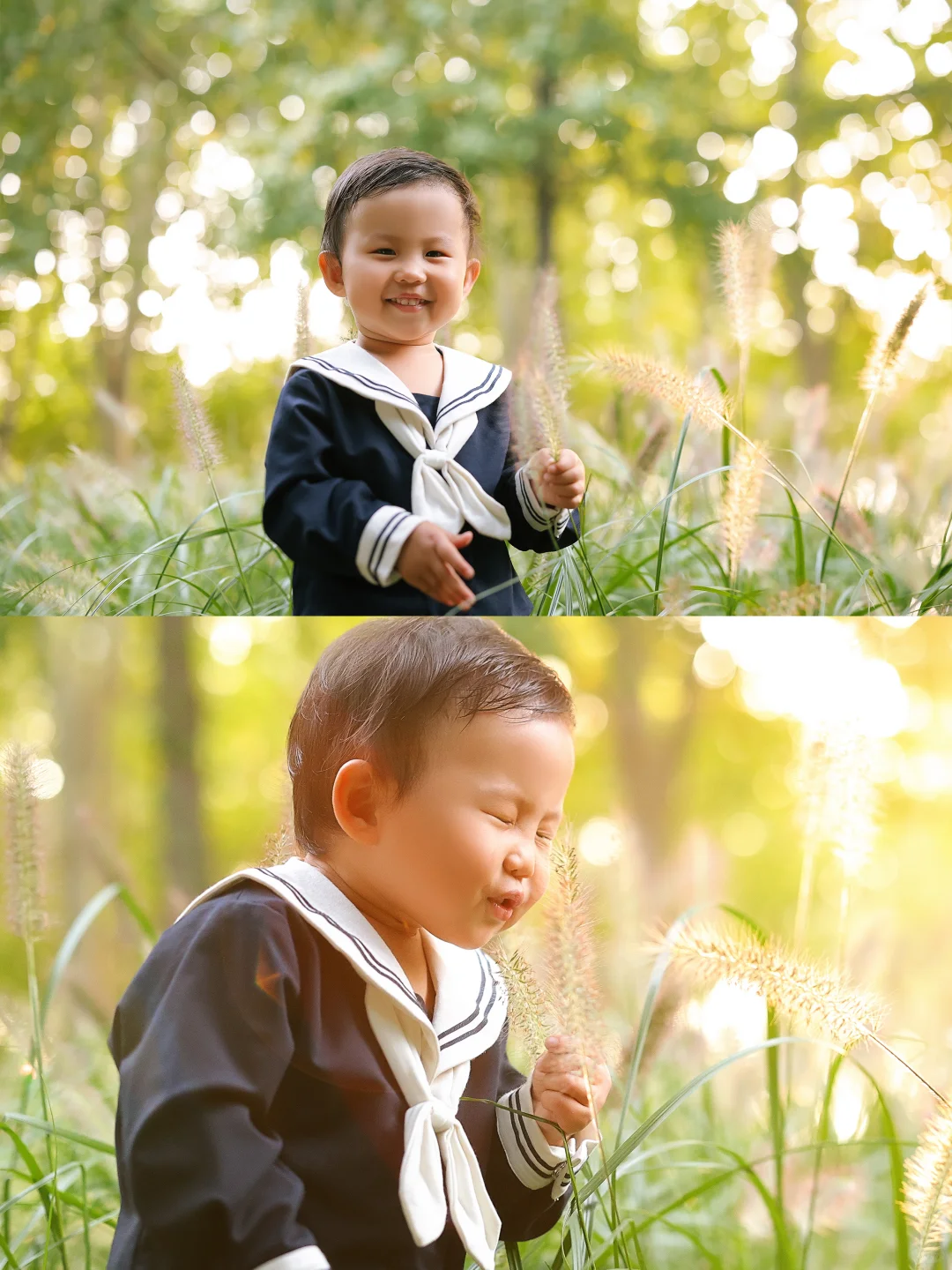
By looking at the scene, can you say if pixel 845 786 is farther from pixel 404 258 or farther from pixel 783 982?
pixel 404 258

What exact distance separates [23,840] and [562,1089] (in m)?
0.48

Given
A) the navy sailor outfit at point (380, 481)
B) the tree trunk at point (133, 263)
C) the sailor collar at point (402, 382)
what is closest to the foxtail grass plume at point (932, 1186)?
the navy sailor outfit at point (380, 481)

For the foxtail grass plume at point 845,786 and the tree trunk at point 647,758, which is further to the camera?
the tree trunk at point 647,758

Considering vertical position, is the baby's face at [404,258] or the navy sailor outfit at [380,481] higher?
the baby's face at [404,258]

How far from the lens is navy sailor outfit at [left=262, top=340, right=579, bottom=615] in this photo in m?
0.73

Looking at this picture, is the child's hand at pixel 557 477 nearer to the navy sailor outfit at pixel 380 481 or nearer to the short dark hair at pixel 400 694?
the navy sailor outfit at pixel 380 481

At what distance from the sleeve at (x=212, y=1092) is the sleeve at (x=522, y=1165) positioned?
186 mm

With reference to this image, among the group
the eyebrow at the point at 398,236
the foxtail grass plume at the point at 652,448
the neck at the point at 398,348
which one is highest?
the eyebrow at the point at 398,236

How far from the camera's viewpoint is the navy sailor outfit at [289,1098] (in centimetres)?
67

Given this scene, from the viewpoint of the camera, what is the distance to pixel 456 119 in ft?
3.46

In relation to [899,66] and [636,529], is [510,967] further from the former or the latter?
[899,66]

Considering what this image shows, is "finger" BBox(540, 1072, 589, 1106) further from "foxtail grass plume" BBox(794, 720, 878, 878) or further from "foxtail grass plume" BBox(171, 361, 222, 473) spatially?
"foxtail grass plume" BBox(171, 361, 222, 473)

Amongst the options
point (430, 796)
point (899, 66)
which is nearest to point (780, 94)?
point (899, 66)

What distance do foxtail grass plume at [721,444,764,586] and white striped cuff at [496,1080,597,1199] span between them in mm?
484
